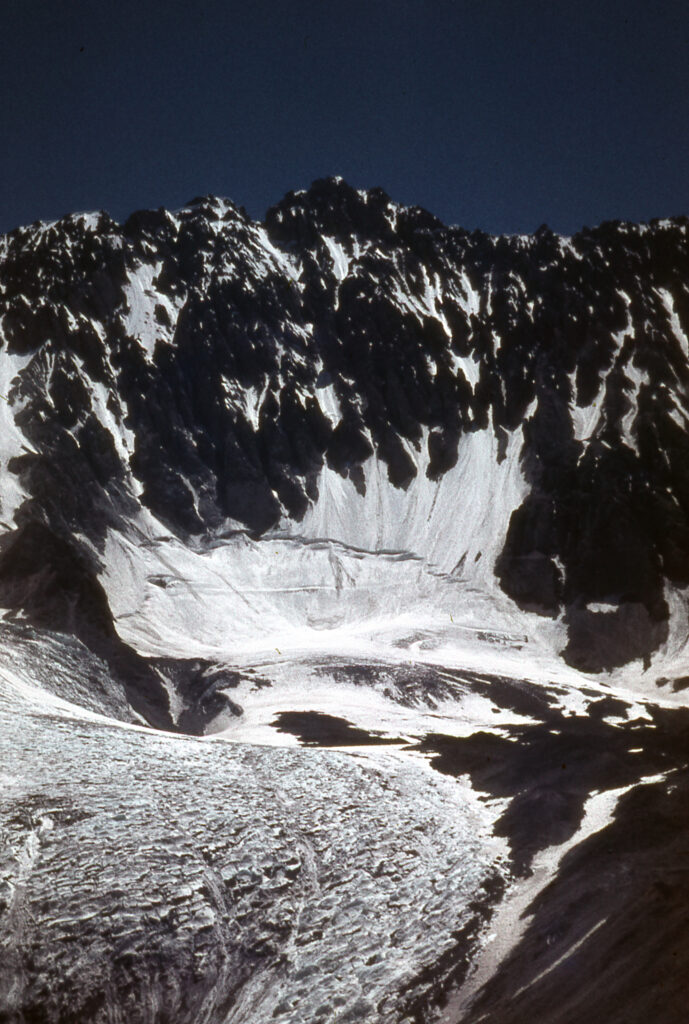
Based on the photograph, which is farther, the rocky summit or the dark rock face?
the dark rock face

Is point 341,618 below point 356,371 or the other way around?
below

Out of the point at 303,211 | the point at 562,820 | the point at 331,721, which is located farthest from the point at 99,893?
the point at 303,211

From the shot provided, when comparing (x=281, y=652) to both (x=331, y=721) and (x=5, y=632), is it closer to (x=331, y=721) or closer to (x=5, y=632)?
(x=331, y=721)

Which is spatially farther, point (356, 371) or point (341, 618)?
point (356, 371)

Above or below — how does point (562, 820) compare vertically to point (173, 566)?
below
